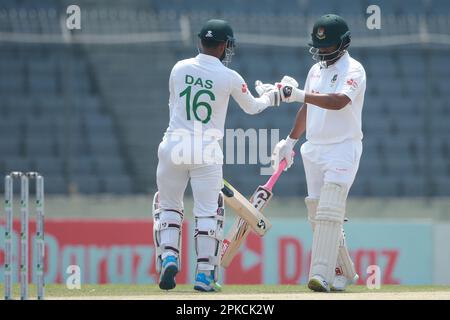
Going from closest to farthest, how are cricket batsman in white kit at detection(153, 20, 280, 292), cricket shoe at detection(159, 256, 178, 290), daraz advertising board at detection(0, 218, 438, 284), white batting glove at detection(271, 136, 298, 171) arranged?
1. cricket shoe at detection(159, 256, 178, 290)
2. cricket batsman in white kit at detection(153, 20, 280, 292)
3. white batting glove at detection(271, 136, 298, 171)
4. daraz advertising board at detection(0, 218, 438, 284)

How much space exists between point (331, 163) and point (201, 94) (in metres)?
0.96

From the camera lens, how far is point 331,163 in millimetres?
8555

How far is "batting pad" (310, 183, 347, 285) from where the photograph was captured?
8359 mm

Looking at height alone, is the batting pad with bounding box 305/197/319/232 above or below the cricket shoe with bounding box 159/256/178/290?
above

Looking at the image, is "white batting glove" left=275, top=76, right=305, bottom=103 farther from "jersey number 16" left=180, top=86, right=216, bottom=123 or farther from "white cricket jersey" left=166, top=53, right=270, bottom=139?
"jersey number 16" left=180, top=86, right=216, bottom=123

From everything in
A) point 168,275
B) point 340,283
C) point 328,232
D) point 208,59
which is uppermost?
point 208,59

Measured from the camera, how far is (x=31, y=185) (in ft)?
44.5

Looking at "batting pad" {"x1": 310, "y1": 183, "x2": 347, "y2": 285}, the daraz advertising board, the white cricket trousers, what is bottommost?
the daraz advertising board

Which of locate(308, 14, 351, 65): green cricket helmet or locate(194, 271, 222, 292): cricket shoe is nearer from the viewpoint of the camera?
locate(194, 271, 222, 292): cricket shoe


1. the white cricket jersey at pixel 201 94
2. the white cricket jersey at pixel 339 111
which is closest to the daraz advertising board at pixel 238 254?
the white cricket jersey at pixel 339 111

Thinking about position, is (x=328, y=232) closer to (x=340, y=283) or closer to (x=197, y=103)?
(x=340, y=283)

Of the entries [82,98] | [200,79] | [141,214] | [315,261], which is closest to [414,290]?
[315,261]

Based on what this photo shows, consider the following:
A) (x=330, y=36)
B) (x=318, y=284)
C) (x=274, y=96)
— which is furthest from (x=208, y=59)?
(x=318, y=284)

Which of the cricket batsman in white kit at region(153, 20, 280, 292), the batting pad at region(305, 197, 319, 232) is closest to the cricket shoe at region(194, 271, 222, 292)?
the cricket batsman in white kit at region(153, 20, 280, 292)
